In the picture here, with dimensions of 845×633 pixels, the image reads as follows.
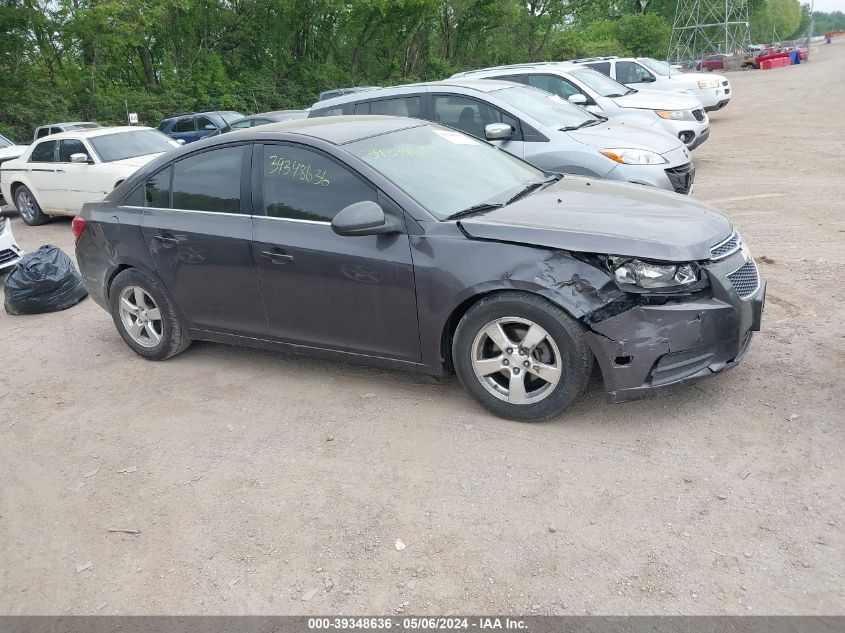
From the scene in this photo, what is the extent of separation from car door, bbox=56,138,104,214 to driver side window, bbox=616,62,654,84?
11.7 m

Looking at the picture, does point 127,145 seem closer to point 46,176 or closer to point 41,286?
point 46,176

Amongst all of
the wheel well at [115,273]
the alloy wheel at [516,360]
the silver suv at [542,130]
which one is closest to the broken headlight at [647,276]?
the alloy wheel at [516,360]

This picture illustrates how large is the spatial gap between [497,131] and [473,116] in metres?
0.67

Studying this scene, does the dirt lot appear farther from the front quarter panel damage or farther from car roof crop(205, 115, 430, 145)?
car roof crop(205, 115, 430, 145)

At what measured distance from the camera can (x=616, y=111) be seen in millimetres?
11703

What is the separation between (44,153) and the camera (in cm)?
1245

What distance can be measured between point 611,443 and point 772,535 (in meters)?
0.99

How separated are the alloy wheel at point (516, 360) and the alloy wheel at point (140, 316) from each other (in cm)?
265

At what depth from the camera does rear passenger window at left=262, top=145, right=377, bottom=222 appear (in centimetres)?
466

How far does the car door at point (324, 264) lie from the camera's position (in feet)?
14.8

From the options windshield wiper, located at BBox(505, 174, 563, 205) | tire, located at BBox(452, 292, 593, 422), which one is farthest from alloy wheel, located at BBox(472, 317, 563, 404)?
windshield wiper, located at BBox(505, 174, 563, 205)

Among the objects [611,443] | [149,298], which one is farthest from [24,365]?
[611,443]

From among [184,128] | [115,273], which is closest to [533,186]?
[115,273]

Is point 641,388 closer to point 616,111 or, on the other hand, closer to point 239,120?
point 616,111
